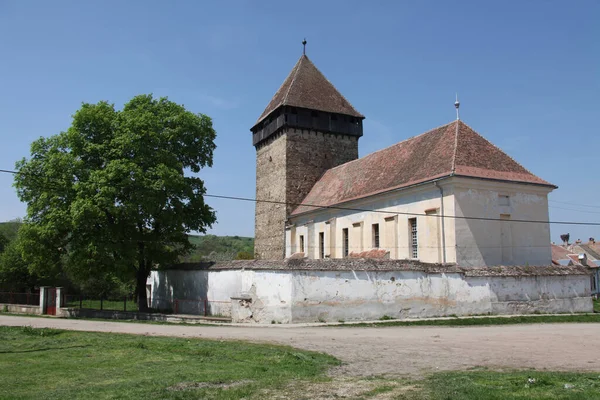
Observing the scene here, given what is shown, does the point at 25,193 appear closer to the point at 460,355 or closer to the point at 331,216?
the point at 331,216

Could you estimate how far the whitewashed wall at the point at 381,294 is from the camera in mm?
21266

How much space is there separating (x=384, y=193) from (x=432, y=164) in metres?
3.31

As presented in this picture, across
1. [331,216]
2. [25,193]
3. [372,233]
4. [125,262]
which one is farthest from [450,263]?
[25,193]

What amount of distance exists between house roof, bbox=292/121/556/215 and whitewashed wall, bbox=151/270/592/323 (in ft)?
18.9

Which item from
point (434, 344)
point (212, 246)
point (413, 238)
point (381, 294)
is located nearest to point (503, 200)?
point (413, 238)

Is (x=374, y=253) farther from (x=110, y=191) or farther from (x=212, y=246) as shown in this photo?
(x=212, y=246)

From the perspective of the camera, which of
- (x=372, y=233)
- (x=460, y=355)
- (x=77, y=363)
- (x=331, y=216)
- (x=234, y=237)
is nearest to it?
(x=77, y=363)

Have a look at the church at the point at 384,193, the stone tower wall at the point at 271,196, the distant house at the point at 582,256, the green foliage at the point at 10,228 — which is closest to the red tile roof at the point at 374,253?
the church at the point at 384,193

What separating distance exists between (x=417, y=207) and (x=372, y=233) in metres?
4.49

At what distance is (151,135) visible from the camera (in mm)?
27266

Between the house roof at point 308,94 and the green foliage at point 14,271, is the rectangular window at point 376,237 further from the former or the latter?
the green foliage at point 14,271

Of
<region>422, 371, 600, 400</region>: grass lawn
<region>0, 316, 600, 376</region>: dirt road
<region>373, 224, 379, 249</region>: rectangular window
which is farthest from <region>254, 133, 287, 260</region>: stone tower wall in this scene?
<region>422, 371, 600, 400</region>: grass lawn

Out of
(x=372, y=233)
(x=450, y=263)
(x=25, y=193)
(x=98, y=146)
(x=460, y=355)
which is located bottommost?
(x=460, y=355)

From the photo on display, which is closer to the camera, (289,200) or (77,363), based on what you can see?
(77,363)
